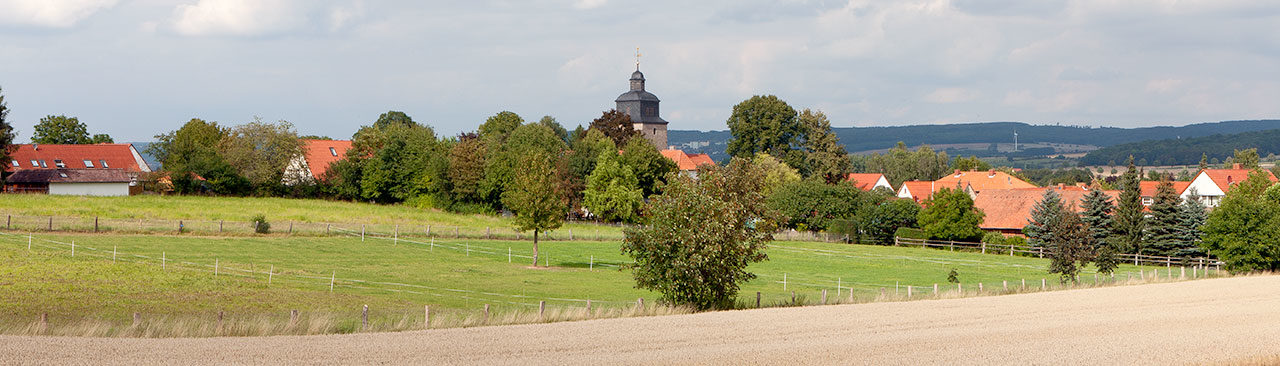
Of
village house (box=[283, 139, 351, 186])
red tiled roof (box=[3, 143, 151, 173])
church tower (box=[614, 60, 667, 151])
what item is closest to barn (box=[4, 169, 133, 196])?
red tiled roof (box=[3, 143, 151, 173])

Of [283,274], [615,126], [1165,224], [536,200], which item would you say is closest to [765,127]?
[615,126]

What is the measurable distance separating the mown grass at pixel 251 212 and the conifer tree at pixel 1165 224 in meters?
33.8

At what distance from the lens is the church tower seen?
6718 inches

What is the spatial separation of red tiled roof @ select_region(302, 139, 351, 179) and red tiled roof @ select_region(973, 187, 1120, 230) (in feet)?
179

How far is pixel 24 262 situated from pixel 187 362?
89.3 feet

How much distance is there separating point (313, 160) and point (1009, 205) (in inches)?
2448

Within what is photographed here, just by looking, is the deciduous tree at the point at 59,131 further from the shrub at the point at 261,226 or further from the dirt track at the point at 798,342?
the dirt track at the point at 798,342

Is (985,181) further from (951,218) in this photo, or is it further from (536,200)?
(536,200)

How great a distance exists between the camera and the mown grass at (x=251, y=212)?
72375 millimetres

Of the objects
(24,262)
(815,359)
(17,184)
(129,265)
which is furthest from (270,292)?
(17,184)

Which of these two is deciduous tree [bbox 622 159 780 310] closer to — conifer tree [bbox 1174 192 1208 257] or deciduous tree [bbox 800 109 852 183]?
conifer tree [bbox 1174 192 1208 257]

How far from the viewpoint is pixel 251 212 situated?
79.8m

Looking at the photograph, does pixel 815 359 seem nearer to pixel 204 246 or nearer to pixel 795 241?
pixel 204 246

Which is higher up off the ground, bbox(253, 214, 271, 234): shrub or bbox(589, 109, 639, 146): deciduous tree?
bbox(589, 109, 639, 146): deciduous tree
